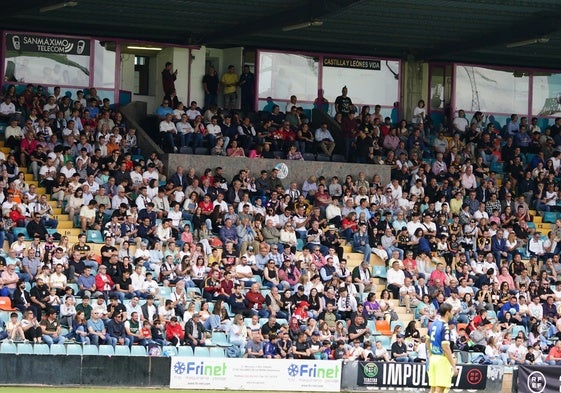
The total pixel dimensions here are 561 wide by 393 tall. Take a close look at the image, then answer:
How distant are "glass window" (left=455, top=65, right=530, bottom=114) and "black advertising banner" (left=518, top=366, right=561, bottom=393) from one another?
47.2 ft

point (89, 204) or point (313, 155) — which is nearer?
point (89, 204)

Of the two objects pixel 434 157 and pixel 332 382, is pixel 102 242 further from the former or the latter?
pixel 434 157

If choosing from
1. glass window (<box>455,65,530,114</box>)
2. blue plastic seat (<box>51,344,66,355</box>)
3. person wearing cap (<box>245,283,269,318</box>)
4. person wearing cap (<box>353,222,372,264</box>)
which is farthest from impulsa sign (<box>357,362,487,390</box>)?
glass window (<box>455,65,530,114</box>)

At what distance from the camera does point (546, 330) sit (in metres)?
28.7

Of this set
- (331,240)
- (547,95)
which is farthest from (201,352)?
(547,95)

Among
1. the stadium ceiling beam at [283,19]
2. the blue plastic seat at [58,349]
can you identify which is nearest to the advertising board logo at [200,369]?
the blue plastic seat at [58,349]

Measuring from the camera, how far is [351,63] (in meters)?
36.7

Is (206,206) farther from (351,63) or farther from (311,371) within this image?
(351,63)

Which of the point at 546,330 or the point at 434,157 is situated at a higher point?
the point at 434,157

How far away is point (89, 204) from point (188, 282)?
280 centimetres

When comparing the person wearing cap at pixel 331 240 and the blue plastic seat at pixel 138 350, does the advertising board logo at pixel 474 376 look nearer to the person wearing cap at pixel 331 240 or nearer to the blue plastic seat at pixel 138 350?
the person wearing cap at pixel 331 240

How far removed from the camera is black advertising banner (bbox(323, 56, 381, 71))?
3647cm

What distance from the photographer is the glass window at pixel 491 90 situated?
124 ft

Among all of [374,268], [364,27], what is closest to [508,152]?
[364,27]
